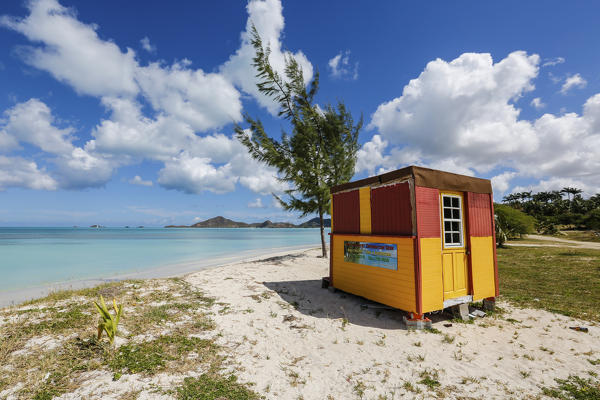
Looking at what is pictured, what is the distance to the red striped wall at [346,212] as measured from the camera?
8.00 m

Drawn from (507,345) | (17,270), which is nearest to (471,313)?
(507,345)

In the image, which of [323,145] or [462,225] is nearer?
[462,225]

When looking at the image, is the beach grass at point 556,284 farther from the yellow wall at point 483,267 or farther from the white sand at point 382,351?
the yellow wall at point 483,267

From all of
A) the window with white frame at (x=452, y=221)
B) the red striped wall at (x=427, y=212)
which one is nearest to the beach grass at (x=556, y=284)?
the window with white frame at (x=452, y=221)

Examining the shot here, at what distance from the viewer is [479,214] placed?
7262mm

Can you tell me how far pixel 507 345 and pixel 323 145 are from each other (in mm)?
11657

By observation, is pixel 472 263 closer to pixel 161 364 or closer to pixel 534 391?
pixel 534 391

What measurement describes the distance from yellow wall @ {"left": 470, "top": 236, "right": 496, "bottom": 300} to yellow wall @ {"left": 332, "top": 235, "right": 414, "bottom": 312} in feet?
6.97

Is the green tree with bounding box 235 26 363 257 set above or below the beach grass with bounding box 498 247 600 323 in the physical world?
above

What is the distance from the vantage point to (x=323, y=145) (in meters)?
14.9

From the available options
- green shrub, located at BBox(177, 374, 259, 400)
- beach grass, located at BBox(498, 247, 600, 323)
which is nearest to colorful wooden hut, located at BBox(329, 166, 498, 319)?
beach grass, located at BBox(498, 247, 600, 323)

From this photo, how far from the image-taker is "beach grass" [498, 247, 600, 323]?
7.40 meters

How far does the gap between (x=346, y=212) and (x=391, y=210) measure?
6.33ft

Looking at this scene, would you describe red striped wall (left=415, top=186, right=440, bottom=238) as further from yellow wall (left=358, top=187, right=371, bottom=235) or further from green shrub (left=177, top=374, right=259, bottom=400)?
green shrub (left=177, top=374, right=259, bottom=400)
